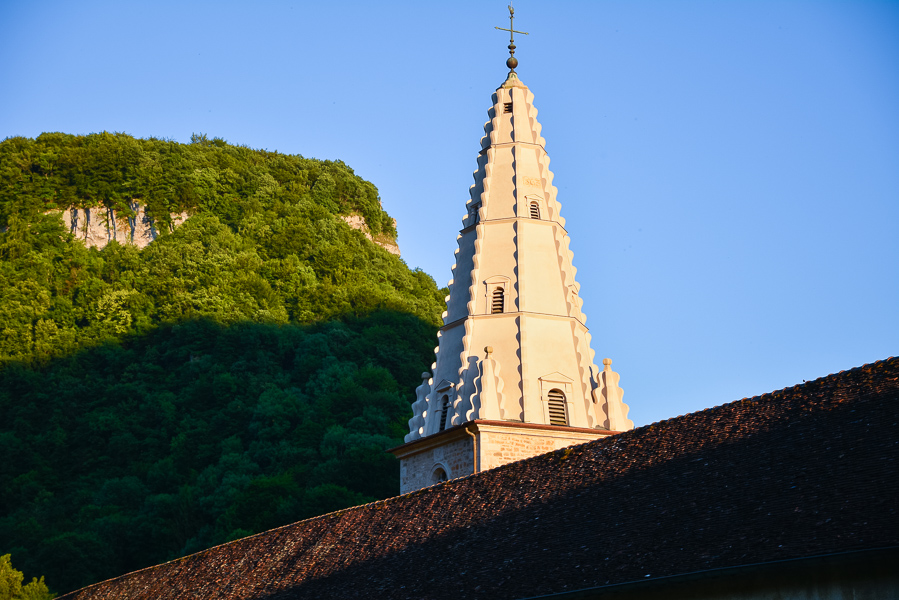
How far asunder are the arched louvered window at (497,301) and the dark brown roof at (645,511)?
27.1 ft

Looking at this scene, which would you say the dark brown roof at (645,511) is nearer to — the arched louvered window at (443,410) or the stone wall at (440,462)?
the stone wall at (440,462)

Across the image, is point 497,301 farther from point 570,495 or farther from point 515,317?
point 570,495

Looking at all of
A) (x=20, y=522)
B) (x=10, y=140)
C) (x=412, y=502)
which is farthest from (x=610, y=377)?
(x=10, y=140)

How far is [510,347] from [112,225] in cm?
7313

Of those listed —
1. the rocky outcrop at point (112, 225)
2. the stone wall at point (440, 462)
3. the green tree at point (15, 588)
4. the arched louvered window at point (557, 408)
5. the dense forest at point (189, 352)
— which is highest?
the rocky outcrop at point (112, 225)

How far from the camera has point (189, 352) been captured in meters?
71.4

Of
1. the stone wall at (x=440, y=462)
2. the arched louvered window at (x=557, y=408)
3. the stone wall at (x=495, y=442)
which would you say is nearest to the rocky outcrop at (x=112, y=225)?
the stone wall at (x=440, y=462)

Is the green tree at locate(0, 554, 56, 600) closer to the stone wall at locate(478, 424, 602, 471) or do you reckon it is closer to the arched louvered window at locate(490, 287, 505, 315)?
the stone wall at locate(478, 424, 602, 471)

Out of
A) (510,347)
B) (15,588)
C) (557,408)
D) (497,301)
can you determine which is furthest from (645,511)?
(15,588)

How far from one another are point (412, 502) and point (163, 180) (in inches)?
3137

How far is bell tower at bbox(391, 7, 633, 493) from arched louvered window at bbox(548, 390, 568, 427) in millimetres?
30

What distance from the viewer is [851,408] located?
1537 cm

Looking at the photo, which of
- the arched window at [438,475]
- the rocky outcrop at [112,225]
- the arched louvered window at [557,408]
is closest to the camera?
the arched louvered window at [557,408]

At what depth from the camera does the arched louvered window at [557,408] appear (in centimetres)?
2694
